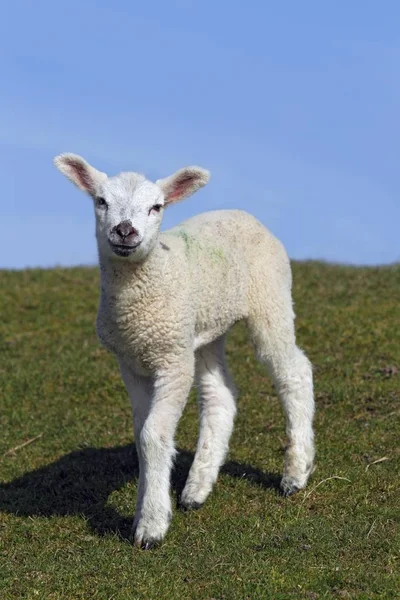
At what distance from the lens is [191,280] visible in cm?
843

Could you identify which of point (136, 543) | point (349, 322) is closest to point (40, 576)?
point (136, 543)

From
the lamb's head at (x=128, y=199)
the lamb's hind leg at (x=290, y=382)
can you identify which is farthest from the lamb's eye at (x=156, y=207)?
the lamb's hind leg at (x=290, y=382)

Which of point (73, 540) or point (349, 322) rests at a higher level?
point (349, 322)

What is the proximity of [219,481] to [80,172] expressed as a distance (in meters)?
3.21

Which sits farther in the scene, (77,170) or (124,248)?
(77,170)

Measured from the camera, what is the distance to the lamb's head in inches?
297

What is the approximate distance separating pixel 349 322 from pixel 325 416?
4.62 meters

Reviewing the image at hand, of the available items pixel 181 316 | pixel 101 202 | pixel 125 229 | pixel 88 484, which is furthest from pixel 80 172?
pixel 88 484

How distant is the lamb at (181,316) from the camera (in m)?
7.69

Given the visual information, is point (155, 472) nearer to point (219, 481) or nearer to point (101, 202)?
point (219, 481)

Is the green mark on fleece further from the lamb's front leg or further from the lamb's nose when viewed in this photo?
the lamb's front leg

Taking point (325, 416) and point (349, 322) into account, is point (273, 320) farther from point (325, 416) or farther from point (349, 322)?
point (349, 322)

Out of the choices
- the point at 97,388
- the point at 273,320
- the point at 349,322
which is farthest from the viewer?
the point at 349,322

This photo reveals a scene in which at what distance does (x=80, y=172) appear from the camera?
27.1 feet
